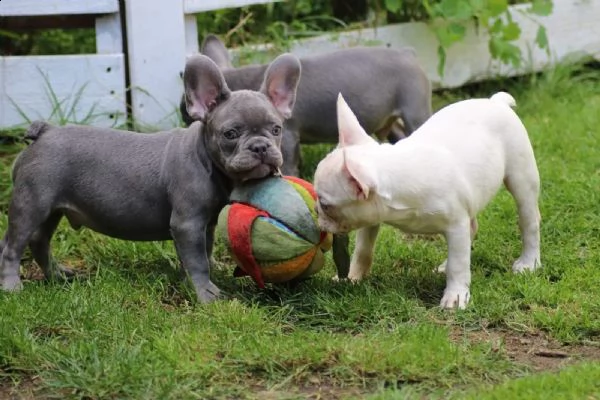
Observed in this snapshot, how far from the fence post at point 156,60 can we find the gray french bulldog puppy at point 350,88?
0.47m

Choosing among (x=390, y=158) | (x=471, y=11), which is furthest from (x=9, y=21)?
(x=390, y=158)

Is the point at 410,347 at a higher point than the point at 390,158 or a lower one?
lower

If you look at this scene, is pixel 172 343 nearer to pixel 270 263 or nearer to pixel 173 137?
pixel 270 263

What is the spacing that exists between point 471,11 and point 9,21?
3322mm

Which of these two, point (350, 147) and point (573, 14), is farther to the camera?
point (573, 14)

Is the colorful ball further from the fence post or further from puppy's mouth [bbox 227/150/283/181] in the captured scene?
the fence post

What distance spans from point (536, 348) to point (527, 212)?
3.25 ft

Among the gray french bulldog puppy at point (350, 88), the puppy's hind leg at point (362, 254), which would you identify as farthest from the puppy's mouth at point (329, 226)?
the gray french bulldog puppy at point (350, 88)

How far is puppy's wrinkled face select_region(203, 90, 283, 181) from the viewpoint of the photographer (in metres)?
4.62

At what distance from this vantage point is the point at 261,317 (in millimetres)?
4523

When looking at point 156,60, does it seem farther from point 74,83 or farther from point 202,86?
point 202,86

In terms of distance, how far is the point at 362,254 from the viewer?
512cm

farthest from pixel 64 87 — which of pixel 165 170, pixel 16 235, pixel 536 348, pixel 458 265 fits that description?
pixel 536 348

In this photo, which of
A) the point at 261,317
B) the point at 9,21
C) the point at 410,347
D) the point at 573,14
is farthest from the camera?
the point at 573,14
